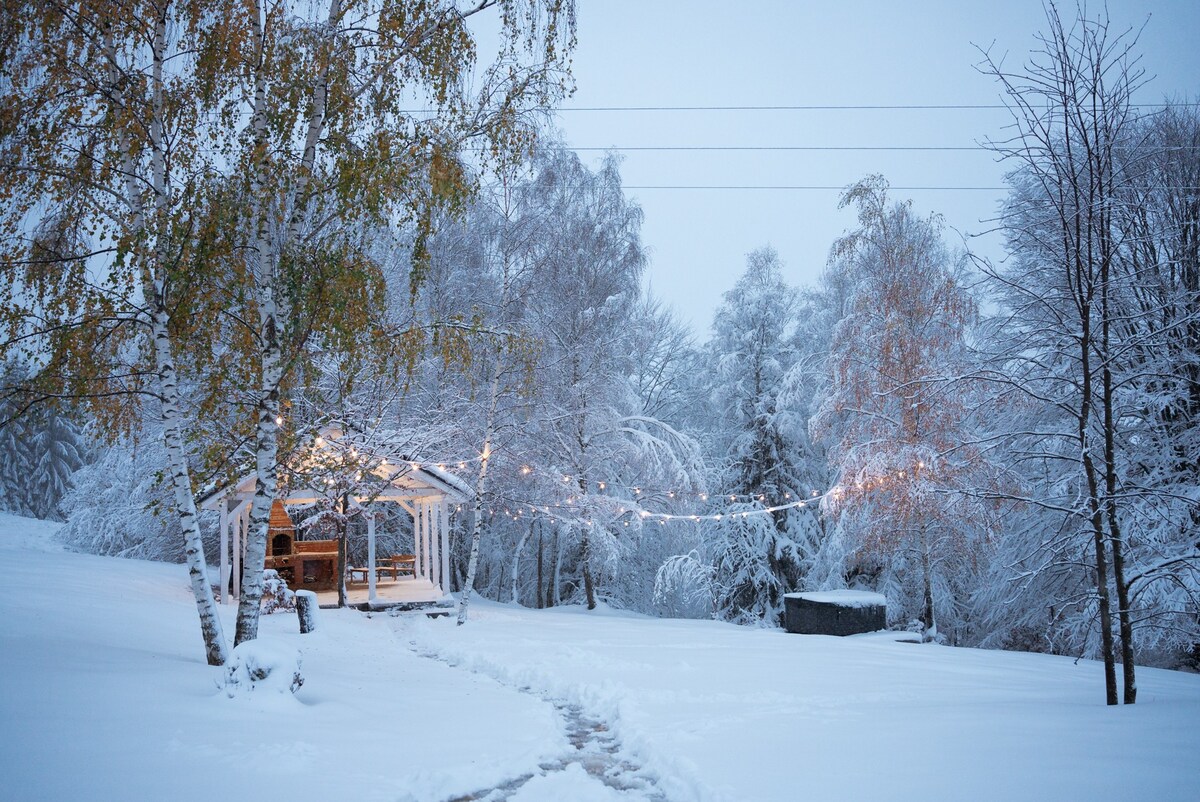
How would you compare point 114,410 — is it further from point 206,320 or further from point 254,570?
point 254,570

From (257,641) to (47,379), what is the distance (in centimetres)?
274

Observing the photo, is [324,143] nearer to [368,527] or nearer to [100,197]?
[100,197]

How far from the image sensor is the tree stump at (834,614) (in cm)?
1312

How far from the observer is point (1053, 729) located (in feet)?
17.4

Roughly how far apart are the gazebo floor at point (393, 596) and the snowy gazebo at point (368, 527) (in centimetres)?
2

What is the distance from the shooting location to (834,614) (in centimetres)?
1311

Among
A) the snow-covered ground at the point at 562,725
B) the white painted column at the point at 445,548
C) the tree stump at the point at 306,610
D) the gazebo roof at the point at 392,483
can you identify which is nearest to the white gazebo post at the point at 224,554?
the gazebo roof at the point at 392,483

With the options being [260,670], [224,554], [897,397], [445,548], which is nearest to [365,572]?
[445,548]

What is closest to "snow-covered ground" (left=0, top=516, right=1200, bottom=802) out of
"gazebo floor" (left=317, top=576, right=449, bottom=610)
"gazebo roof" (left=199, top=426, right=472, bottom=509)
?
"gazebo roof" (left=199, top=426, right=472, bottom=509)

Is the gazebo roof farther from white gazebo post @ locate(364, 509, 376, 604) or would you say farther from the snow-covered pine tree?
the snow-covered pine tree

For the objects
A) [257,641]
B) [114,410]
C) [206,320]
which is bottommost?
[257,641]

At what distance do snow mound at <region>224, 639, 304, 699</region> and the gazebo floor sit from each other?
9.71 meters

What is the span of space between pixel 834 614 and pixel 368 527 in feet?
31.3

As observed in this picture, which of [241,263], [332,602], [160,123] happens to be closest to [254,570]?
[241,263]
